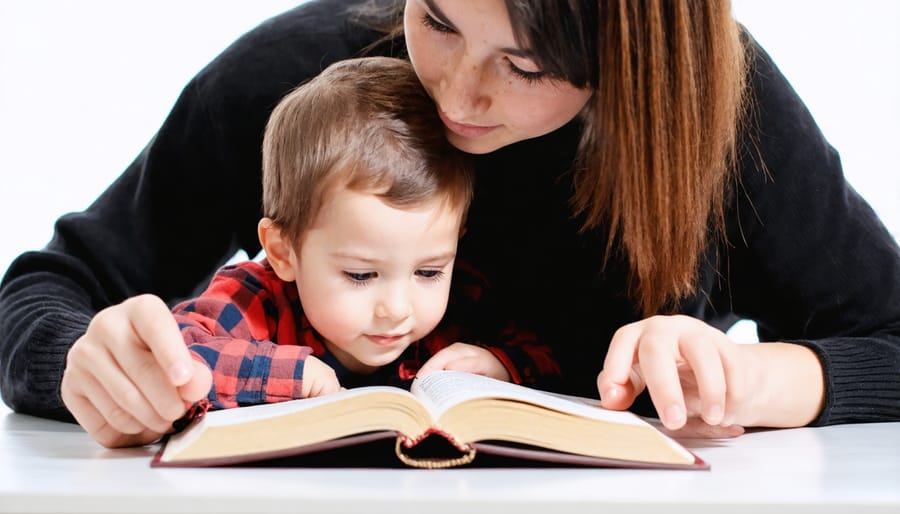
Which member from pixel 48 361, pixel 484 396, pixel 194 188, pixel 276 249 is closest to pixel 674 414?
pixel 484 396

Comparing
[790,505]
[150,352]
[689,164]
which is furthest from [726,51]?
[150,352]

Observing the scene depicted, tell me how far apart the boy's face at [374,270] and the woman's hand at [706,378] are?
315 mm

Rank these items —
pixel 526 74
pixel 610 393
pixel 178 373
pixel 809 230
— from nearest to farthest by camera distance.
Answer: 1. pixel 178 373
2. pixel 610 393
3. pixel 526 74
4. pixel 809 230

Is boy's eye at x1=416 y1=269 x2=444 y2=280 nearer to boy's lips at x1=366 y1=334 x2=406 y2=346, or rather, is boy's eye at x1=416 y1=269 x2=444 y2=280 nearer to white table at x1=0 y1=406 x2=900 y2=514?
boy's lips at x1=366 y1=334 x2=406 y2=346

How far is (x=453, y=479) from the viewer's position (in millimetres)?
880

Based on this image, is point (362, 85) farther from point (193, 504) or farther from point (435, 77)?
point (193, 504)

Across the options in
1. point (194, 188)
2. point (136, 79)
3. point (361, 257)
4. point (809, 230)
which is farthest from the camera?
point (136, 79)

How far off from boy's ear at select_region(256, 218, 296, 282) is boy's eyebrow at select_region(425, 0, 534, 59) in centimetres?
38

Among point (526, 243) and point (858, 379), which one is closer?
point (858, 379)

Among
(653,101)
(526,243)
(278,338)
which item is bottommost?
(278,338)

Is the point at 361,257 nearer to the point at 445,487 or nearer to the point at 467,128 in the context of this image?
the point at 467,128

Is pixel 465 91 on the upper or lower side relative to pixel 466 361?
upper

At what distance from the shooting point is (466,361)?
4.52ft

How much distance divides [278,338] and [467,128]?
396mm
